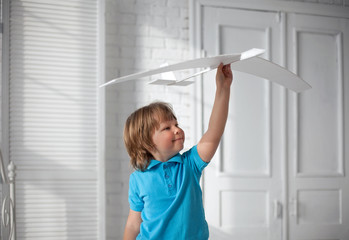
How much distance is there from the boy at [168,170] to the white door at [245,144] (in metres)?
1.35

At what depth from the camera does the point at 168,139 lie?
148cm

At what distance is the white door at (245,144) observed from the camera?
2.89 m

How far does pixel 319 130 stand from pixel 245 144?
70 cm

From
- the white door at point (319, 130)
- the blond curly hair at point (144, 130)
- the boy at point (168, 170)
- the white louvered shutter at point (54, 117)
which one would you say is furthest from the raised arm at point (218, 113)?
the white door at point (319, 130)

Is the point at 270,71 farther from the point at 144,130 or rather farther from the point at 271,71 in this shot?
the point at 144,130

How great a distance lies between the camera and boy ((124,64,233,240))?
1.41m

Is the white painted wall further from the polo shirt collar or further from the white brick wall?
the polo shirt collar

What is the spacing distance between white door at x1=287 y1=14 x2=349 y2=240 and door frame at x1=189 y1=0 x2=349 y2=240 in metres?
0.05

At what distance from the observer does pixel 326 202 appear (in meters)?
3.17

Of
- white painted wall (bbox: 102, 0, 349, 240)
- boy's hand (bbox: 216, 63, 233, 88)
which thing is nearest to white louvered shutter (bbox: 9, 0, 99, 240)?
white painted wall (bbox: 102, 0, 349, 240)

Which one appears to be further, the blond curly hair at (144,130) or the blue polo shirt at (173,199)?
the blond curly hair at (144,130)

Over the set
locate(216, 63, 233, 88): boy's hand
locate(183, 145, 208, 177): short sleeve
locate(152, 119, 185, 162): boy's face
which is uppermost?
locate(216, 63, 233, 88): boy's hand

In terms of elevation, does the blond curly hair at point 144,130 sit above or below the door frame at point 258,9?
below

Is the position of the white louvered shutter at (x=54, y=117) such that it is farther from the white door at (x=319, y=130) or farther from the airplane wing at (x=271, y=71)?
the white door at (x=319, y=130)
